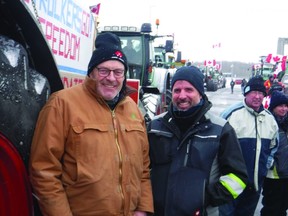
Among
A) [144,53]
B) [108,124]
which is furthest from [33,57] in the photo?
[144,53]

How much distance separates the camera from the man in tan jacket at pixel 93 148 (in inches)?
64.7

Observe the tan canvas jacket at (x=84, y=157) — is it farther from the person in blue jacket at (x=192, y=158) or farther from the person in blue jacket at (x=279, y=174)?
the person in blue jacket at (x=279, y=174)

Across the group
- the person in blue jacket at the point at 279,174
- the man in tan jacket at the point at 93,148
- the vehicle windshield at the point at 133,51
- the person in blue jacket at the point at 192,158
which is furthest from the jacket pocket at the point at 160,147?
the vehicle windshield at the point at 133,51

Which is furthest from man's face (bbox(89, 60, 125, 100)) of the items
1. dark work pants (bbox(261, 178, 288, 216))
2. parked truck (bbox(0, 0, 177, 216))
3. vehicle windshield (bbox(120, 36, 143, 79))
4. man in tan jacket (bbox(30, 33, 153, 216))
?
vehicle windshield (bbox(120, 36, 143, 79))

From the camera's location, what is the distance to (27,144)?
158 centimetres

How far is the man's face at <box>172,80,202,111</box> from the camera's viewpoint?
7.55ft

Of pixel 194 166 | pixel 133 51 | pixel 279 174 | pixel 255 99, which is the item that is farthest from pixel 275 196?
pixel 133 51

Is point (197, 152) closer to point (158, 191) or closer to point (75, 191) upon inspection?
point (158, 191)

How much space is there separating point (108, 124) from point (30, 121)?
42cm

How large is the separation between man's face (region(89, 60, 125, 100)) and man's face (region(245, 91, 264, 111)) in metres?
1.90

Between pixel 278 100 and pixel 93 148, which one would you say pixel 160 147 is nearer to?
pixel 93 148

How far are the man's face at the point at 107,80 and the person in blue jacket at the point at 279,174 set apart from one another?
95.9 inches

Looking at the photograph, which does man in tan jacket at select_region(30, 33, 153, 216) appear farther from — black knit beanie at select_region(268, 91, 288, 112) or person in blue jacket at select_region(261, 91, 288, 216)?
black knit beanie at select_region(268, 91, 288, 112)

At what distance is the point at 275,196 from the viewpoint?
157 inches
